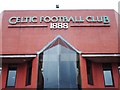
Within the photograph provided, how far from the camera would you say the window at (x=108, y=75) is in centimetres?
1533

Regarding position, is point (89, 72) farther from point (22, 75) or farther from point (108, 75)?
point (22, 75)

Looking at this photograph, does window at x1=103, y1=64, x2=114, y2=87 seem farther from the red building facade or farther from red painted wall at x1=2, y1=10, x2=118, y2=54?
red painted wall at x1=2, y1=10, x2=118, y2=54

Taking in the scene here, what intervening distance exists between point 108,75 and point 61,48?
448 cm

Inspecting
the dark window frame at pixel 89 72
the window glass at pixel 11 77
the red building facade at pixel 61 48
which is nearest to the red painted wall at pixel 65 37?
the red building facade at pixel 61 48

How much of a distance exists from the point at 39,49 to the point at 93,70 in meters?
4.32

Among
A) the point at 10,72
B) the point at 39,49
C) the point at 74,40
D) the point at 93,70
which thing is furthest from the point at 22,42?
the point at 93,70

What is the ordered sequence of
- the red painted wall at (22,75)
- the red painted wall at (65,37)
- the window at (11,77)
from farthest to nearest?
the window at (11,77) → the red painted wall at (65,37) → the red painted wall at (22,75)

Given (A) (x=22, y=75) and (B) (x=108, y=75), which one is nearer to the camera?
(A) (x=22, y=75)

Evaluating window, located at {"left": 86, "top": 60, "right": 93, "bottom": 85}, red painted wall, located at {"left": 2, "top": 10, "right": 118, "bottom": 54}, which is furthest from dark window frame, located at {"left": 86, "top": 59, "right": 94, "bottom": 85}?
red painted wall, located at {"left": 2, "top": 10, "right": 118, "bottom": 54}

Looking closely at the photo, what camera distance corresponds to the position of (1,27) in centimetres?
1633

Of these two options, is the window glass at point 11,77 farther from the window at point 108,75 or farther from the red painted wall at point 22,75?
the window at point 108,75

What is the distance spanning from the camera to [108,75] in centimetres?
1566

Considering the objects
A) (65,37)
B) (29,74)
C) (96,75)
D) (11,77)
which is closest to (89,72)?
(96,75)

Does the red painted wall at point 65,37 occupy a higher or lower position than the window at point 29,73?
higher
